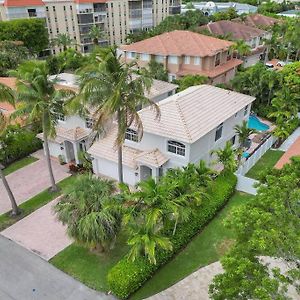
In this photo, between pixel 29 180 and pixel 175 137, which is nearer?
pixel 175 137

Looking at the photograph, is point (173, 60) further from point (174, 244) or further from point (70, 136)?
point (174, 244)

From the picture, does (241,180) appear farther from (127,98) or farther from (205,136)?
(127,98)

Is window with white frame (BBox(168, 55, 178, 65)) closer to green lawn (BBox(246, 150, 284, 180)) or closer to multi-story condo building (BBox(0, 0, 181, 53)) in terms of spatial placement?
green lawn (BBox(246, 150, 284, 180))

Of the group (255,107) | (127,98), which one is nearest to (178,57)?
(255,107)

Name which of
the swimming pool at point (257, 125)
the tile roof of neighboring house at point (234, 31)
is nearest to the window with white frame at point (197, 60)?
the swimming pool at point (257, 125)

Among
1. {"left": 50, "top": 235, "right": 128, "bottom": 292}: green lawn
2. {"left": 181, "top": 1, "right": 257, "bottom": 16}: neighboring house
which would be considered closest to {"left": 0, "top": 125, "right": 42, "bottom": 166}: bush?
{"left": 50, "top": 235, "right": 128, "bottom": 292}: green lawn

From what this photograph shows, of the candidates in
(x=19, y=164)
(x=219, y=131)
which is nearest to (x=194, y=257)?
(x=219, y=131)
